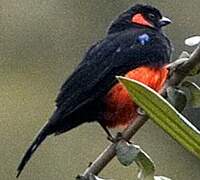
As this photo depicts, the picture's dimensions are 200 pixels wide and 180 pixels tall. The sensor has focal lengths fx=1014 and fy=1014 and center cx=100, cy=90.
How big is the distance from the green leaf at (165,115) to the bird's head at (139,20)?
145 centimetres

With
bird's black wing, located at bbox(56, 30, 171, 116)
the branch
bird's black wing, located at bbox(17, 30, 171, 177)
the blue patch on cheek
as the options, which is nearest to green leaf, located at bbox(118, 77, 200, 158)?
the branch

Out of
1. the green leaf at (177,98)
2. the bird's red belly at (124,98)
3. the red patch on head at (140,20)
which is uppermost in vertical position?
the green leaf at (177,98)

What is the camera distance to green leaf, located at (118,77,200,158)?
559 mm

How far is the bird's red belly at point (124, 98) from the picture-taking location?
5.31ft

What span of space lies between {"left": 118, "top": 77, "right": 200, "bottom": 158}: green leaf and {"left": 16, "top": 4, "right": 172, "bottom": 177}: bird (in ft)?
2.79

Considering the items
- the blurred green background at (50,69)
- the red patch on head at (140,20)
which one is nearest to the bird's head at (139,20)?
the red patch on head at (140,20)

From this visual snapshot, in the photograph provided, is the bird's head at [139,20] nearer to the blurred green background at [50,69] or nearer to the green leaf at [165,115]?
the green leaf at [165,115]

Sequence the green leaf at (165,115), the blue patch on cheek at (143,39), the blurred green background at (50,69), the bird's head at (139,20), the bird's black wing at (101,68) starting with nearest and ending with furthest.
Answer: the green leaf at (165,115) < the bird's black wing at (101,68) < the blue patch on cheek at (143,39) < the bird's head at (139,20) < the blurred green background at (50,69)

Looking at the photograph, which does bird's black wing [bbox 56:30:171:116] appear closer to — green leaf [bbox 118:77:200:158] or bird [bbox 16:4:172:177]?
bird [bbox 16:4:172:177]

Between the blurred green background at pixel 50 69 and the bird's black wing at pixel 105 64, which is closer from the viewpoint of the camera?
the bird's black wing at pixel 105 64

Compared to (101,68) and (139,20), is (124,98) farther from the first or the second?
(139,20)

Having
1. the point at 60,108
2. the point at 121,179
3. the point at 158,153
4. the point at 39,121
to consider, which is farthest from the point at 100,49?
the point at 39,121

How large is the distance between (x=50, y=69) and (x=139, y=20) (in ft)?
11.3

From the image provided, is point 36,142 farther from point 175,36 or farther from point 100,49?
point 175,36
